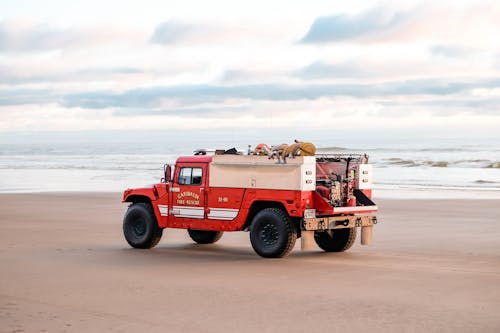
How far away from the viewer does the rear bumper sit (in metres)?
15.8

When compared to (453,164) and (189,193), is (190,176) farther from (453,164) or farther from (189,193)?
(453,164)

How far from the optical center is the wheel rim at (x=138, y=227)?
1830 centimetres

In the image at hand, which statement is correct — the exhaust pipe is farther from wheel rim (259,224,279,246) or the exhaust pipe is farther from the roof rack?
wheel rim (259,224,279,246)

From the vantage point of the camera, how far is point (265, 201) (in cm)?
1645

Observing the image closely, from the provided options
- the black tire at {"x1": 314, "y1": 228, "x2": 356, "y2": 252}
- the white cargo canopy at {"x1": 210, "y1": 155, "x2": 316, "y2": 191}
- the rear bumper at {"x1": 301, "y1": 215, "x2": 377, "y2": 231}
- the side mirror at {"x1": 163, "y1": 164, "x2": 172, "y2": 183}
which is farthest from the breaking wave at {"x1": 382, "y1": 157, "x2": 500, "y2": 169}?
the white cargo canopy at {"x1": 210, "y1": 155, "x2": 316, "y2": 191}

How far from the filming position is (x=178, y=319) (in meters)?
10.6

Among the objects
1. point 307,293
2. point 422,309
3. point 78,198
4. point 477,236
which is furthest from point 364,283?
point 78,198

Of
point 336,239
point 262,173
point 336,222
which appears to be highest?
point 262,173

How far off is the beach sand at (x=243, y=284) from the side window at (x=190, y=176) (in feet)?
4.60

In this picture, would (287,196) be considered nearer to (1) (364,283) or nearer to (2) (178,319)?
(1) (364,283)

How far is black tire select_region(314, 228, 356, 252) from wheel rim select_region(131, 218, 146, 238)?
140 inches

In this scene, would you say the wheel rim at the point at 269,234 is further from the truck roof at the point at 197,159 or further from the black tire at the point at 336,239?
the truck roof at the point at 197,159

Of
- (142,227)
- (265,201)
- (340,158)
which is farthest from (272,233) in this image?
(142,227)

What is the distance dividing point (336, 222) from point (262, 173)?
1648mm
